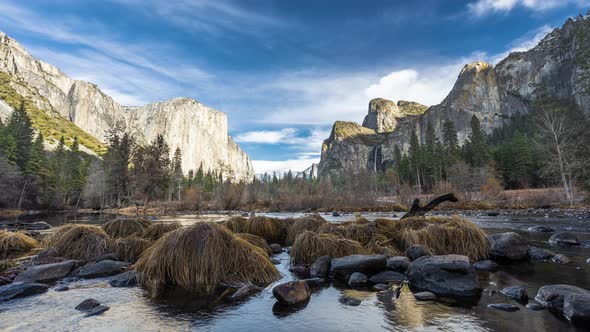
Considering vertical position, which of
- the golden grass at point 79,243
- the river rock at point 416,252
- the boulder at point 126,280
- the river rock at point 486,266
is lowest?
the river rock at point 486,266

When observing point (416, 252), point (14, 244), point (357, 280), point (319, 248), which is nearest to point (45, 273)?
point (14, 244)

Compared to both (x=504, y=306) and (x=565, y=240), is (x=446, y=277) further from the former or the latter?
(x=565, y=240)

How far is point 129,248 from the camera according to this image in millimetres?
10344

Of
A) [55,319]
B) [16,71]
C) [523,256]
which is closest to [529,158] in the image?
[523,256]

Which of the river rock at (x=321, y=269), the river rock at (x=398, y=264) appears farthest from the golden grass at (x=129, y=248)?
the river rock at (x=398, y=264)

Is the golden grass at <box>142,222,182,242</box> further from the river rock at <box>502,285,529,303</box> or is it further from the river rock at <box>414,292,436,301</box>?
the river rock at <box>502,285,529,303</box>

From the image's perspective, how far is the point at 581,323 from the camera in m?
4.53

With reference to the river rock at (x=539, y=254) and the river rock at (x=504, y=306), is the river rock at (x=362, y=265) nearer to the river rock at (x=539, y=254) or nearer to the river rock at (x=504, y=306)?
the river rock at (x=504, y=306)

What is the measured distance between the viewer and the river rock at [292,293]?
5.78 meters

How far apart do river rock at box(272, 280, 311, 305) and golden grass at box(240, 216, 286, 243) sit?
29.7 ft

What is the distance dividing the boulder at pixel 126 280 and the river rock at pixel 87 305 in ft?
5.01

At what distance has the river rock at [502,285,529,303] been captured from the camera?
5654 millimetres

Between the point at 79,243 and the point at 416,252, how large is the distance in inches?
448

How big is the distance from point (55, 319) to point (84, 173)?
97555mm
